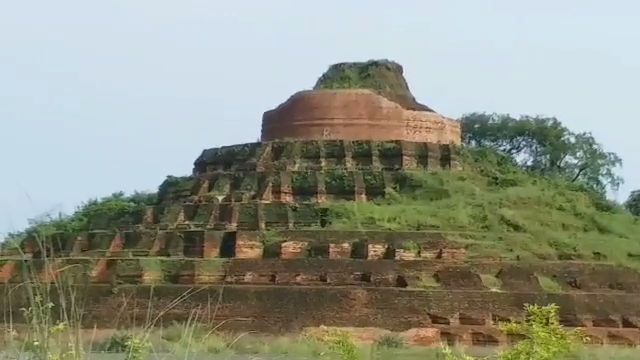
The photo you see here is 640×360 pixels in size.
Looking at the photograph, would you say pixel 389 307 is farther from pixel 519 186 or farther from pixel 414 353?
pixel 519 186

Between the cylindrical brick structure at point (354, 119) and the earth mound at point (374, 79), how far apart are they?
33.5 inches

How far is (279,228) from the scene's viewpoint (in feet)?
98.2

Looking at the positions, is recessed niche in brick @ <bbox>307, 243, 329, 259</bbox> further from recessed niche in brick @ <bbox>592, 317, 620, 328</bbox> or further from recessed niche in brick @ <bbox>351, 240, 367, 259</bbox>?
recessed niche in brick @ <bbox>592, 317, 620, 328</bbox>

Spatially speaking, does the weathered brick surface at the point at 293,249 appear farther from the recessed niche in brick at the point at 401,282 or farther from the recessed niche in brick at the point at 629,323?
the recessed niche in brick at the point at 629,323

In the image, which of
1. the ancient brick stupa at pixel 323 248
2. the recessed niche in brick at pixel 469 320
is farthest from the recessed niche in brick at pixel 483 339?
the recessed niche in brick at pixel 469 320

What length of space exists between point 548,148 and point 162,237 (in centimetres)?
2539

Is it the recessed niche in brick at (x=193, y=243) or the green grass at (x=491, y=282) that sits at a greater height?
the recessed niche in brick at (x=193, y=243)

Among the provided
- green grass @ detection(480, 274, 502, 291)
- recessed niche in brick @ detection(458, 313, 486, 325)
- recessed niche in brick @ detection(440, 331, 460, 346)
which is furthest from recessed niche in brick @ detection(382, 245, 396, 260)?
recessed niche in brick @ detection(440, 331, 460, 346)

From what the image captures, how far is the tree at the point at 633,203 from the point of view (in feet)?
178

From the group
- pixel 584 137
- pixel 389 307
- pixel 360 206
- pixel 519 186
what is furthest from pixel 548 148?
pixel 389 307

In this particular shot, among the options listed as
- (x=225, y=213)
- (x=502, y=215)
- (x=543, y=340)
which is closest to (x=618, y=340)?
(x=502, y=215)

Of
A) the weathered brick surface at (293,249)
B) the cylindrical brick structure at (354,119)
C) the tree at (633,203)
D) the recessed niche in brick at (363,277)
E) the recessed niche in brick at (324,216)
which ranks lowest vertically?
the recessed niche in brick at (363,277)

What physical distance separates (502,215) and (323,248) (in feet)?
17.5

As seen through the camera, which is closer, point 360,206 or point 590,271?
point 590,271
